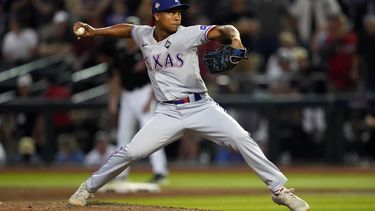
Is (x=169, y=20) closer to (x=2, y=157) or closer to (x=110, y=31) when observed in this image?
(x=110, y=31)

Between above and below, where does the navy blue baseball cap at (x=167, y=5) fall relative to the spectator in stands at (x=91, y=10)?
above

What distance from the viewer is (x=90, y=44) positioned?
57.9 feet

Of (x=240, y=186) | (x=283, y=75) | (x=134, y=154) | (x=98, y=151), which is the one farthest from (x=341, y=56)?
(x=134, y=154)

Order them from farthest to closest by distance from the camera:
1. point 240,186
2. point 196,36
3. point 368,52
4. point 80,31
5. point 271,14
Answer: point 271,14 < point 368,52 < point 240,186 < point 80,31 < point 196,36

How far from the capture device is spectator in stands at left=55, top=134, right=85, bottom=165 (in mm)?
16719

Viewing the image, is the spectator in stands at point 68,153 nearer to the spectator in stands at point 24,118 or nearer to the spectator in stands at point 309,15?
the spectator in stands at point 24,118

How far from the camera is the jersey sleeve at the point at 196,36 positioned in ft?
24.3

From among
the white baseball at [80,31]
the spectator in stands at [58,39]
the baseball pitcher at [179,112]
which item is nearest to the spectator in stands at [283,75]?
the spectator in stands at [58,39]

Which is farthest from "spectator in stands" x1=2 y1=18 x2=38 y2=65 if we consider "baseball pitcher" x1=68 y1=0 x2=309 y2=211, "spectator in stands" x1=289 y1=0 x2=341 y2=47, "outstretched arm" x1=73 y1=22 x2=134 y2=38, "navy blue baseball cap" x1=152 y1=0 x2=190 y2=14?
"navy blue baseball cap" x1=152 y1=0 x2=190 y2=14

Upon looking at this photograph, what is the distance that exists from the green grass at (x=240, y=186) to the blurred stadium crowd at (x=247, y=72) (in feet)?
3.29

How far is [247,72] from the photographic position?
56.5 feet

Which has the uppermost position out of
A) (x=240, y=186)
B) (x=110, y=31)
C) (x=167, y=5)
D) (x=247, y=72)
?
(x=167, y=5)

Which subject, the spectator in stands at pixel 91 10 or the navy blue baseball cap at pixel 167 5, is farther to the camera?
the spectator in stands at pixel 91 10

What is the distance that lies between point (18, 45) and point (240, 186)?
6595mm
